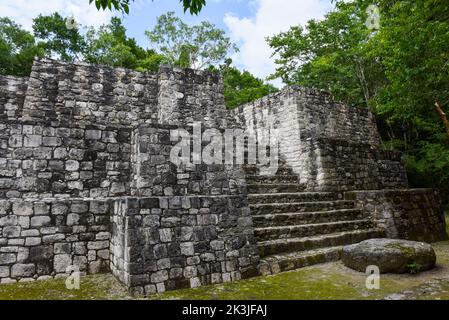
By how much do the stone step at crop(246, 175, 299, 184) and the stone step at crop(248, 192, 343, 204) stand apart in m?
0.75

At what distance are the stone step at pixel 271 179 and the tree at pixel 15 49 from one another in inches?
545

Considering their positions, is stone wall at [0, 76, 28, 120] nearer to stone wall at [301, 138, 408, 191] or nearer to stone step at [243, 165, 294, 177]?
stone step at [243, 165, 294, 177]

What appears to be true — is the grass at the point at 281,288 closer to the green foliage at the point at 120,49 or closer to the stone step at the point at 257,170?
the stone step at the point at 257,170

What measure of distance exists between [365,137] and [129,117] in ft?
28.6

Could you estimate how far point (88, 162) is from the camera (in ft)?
17.8

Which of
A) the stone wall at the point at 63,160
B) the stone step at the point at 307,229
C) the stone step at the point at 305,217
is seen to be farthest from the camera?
the stone step at the point at 305,217

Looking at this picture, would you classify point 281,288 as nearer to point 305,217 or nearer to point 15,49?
point 305,217

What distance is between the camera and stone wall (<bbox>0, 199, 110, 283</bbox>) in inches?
170

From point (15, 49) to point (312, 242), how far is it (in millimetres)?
17430

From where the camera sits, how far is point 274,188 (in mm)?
7477

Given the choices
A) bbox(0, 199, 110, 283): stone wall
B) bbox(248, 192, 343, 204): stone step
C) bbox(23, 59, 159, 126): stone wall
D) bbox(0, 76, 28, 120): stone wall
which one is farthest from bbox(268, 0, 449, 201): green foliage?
bbox(0, 76, 28, 120): stone wall

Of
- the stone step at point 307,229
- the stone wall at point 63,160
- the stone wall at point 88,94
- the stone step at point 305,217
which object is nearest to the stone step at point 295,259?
the stone step at point 307,229

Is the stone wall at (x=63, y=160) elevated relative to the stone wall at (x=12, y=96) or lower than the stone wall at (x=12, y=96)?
Answer: lower

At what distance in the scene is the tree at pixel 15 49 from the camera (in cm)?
1484
